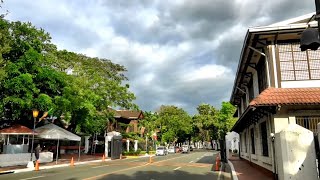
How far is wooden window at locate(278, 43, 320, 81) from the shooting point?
1586cm

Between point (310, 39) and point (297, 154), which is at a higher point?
point (310, 39)

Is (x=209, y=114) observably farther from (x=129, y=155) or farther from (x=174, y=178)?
(x=174, y=178)

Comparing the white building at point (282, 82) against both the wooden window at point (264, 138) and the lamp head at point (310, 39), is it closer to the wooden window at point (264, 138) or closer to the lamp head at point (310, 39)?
→ the wooden window at point (264, 138)

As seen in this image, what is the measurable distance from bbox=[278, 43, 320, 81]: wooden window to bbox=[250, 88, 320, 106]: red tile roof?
0.75 m

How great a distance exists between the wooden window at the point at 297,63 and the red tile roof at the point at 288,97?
75 cm

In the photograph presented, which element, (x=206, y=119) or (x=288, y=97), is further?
(x=206, y=119)

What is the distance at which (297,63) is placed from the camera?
1606cm

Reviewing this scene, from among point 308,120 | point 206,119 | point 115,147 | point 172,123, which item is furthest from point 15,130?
point 206,119

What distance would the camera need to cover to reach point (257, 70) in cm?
1977

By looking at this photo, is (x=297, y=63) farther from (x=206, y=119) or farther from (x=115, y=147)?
(x=206, y=119)

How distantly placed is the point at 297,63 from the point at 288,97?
2.40 m

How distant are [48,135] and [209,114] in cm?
6686

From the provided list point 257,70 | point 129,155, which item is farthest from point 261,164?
point 129,155

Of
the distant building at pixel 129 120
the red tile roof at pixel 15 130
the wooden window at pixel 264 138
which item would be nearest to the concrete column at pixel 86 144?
the distant building at pixel 129 120
